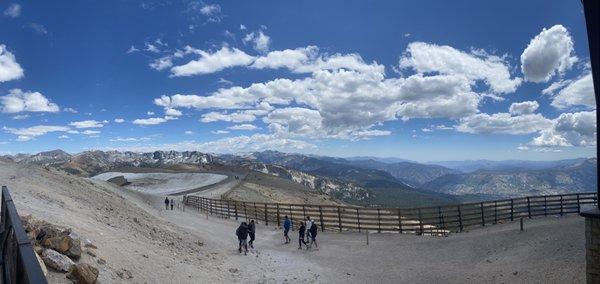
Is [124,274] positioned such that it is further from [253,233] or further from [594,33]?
[594,33]

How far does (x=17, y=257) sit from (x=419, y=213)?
23278 millimetres

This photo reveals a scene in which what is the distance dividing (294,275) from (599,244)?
10.2 metres

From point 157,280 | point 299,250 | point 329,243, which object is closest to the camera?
point 157,280

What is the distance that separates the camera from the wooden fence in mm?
25250

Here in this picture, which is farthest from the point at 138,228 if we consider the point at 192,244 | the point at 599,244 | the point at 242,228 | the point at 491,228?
the point at 491,228

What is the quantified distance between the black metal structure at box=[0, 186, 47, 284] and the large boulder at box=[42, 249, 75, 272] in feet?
14.3

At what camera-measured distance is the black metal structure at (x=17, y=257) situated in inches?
104

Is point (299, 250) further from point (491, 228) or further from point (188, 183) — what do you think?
point (188, 183)

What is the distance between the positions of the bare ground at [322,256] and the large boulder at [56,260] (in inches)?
7.7

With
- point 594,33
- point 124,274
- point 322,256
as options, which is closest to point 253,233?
point 322,256

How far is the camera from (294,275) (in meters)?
16.9

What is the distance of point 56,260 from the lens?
9656 millimetres

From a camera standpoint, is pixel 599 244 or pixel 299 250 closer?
pixel 599 244

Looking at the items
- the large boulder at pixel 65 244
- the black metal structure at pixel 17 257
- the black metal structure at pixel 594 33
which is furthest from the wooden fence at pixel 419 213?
the black metal structure at pixel 17 257
